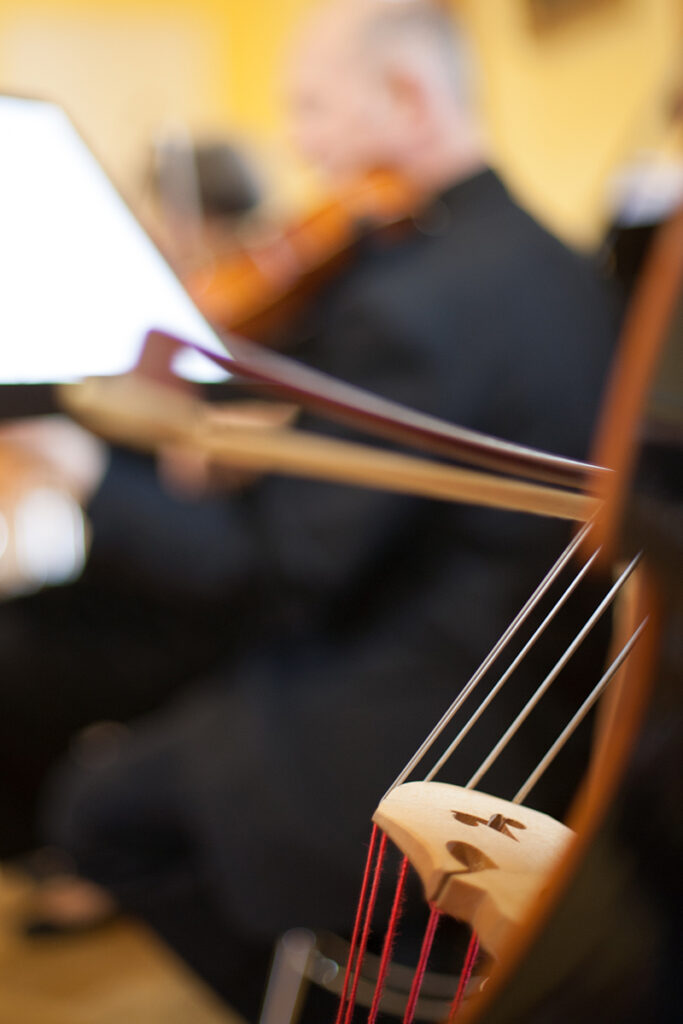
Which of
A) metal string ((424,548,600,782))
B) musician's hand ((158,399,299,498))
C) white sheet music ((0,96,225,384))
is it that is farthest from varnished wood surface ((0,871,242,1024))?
metal string ((424,548,600,782))

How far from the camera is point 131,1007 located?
0.99 m

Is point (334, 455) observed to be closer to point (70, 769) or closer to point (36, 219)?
point (36, 219)

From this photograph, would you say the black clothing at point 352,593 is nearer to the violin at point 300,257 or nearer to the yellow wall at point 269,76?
the violin at point 300,257

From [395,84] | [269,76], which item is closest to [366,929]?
[395,84]

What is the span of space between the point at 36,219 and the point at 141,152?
3.80 metres

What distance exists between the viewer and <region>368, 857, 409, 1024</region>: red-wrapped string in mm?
217

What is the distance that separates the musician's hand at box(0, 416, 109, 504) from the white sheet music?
0.76 meters

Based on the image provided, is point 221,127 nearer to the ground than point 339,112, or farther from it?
farther from it

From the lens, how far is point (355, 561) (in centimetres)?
77

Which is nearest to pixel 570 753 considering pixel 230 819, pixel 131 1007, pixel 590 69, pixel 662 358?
pixel 662 358

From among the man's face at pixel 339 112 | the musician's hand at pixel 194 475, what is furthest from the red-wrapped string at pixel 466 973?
the man's face at pixel 339 112

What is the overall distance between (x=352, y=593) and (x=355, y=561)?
42 millimetres

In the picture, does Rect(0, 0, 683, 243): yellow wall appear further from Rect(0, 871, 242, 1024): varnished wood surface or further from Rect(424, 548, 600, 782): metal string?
Rect(424, 548, 600, 782): metal string

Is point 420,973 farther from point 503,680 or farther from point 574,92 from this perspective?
point 574,92
